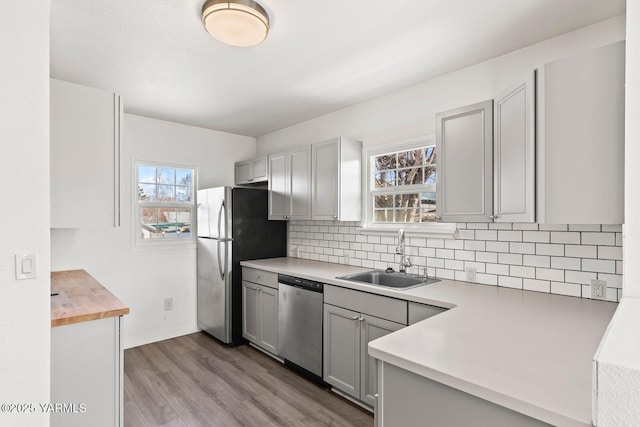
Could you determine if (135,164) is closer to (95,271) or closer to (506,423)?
(95,271)

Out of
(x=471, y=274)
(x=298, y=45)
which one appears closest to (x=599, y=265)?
(x=471, y=274)

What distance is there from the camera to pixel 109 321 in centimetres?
180

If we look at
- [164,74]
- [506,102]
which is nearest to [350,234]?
[506,102]

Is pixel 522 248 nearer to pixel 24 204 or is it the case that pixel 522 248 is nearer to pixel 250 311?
pixel 250 311

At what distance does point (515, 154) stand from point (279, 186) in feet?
8.19

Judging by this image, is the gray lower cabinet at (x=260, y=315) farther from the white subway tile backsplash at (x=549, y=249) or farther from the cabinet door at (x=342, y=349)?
the white subway tile backsplash at (x=549, y=249)

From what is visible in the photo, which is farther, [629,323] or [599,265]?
[599,265]

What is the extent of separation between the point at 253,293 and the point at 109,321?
1853 mm

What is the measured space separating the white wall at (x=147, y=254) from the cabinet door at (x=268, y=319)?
46.7 inches

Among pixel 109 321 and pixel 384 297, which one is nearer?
pixel 109 321

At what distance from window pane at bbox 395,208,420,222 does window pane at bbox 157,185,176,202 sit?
267cm

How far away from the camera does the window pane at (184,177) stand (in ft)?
13.4

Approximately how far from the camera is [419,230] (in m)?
2.85

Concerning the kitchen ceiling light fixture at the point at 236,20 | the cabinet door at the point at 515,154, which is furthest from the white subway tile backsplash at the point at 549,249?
the kitchen ceiling light fixture at the point at 236,20
